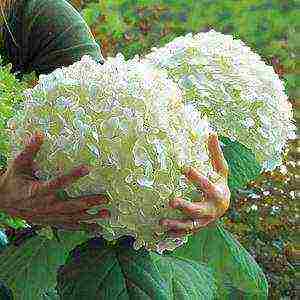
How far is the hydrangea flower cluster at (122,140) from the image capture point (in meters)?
0.66

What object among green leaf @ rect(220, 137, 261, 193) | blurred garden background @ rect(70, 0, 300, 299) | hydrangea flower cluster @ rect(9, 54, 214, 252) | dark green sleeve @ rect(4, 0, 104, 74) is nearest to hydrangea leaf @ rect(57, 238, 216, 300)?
hydrangea flower cluster @ rect(9, 54, 214, 252)

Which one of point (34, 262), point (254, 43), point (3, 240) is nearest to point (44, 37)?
point (3, 240)

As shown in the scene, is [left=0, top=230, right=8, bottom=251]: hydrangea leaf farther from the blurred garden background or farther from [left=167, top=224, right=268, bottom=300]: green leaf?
the blurred garden background

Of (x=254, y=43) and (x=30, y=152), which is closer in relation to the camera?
(x=30, y=152)

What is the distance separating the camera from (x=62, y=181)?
651mm

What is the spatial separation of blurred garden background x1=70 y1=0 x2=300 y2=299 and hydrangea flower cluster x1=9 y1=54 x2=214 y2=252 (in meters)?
2.13

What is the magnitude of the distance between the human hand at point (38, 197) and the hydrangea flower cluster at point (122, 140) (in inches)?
0.4

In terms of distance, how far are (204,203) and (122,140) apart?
9 cm

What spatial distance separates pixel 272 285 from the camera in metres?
2.93

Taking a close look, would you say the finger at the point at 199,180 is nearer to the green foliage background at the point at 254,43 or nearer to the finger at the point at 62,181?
the finger at the point at 62,181

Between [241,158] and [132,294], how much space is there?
180 millimetres

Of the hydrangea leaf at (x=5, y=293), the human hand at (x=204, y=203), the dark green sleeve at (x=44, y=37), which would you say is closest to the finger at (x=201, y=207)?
the human hand at (x=204, y=203)

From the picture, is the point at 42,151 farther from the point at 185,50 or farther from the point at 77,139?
the point at 185,50

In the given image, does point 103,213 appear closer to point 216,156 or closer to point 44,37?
point 216,156
